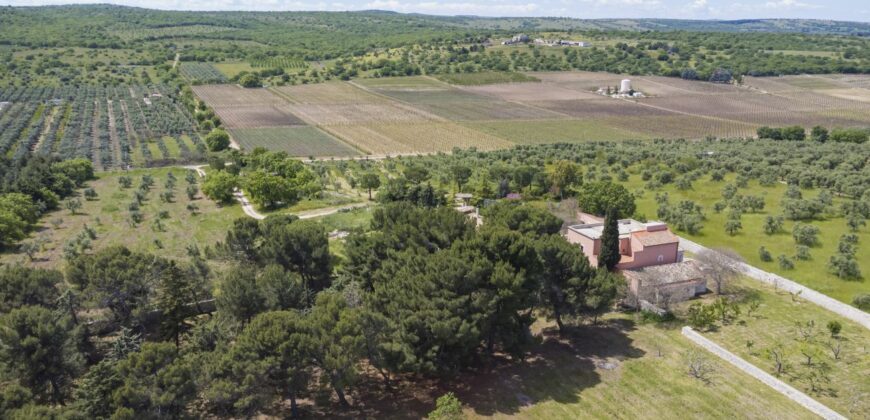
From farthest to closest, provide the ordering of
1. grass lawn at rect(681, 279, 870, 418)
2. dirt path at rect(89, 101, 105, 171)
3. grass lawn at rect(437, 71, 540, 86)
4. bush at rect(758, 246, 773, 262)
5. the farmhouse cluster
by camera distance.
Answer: grass lawn at rect(437, 71, 540, 86) < dirt path at rect(89, 101, 105, 171) < bush at rect(758, 246, 773, 262) < the farmhouse cluster < grass lawn at rect(681, 279, 870, 418)

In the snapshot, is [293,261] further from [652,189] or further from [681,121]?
[681,121]

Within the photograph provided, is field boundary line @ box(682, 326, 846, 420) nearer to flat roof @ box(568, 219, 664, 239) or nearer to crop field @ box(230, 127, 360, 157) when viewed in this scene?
flat roof @ box(568, 219, 664, 239)

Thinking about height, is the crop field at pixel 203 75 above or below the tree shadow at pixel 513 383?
above

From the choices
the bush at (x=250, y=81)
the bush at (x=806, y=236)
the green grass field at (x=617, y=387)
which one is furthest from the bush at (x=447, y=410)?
the bush at (x=250, y=81)

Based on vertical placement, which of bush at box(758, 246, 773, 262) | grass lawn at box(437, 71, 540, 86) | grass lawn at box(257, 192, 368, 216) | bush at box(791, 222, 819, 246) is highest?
grass lawn at box(437, 71, 540, 86)

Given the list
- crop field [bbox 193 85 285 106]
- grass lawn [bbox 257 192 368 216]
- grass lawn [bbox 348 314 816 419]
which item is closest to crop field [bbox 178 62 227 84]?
crop field [bbox 193 85 285 106]

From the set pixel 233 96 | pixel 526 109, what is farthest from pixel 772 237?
pixel 233 96

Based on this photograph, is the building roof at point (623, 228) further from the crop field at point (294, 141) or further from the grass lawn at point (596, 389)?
the crop field at point (294, 141)

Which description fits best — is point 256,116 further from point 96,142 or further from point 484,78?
point 484,78
